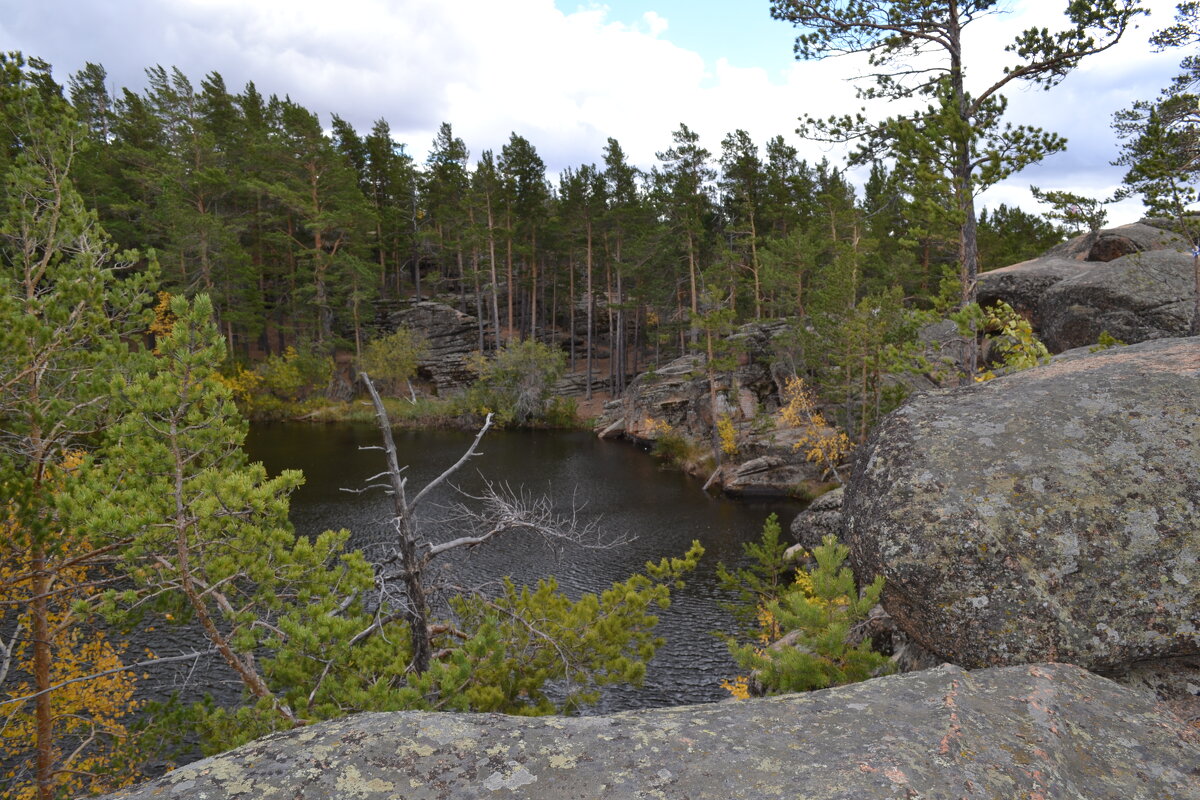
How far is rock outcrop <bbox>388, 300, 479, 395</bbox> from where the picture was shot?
49656mm

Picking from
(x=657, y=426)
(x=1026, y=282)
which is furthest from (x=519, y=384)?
(x=1026, y=282)

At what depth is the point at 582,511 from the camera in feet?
83.7

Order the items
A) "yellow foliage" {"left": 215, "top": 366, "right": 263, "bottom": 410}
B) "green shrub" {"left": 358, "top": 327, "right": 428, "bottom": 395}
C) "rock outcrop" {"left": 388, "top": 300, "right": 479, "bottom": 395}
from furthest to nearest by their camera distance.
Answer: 1. "rock outcrop" {"left": 388, "top": 300, "right": 479, "bottom": 395}
2. "green shrub" {"left": 358, "top": 327, "right": 428, "bottom": 395}
3. "yellow foliage" {"left": 215, "top": 366, "right": 263, "bottom": 410}

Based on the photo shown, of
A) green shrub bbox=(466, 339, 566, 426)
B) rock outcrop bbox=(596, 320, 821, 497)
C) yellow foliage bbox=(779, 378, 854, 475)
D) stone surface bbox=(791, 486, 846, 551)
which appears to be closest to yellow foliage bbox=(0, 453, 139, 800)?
stone surface bbox=(791, 486, 846, 551)

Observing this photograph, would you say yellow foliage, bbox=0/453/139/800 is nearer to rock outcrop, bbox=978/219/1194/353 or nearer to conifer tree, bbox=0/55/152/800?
conifer tree, bbox=0/55/152/800

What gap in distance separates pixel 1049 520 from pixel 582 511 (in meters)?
22.1

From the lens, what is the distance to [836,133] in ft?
44.2

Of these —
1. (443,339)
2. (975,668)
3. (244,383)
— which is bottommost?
(975,668)

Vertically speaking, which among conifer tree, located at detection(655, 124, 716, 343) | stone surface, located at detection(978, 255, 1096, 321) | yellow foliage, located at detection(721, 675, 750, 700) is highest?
conifer tree, located at detection(655, 124, 716, 343)

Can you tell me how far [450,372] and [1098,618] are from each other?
48.5 metres

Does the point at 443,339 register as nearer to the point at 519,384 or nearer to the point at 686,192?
the point at 519,384

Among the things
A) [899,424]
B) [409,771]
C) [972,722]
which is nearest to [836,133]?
[899,424]

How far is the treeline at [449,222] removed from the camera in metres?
36.3

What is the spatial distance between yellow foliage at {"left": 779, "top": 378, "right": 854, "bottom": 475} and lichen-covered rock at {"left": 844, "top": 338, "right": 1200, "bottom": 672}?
70.1 feet
